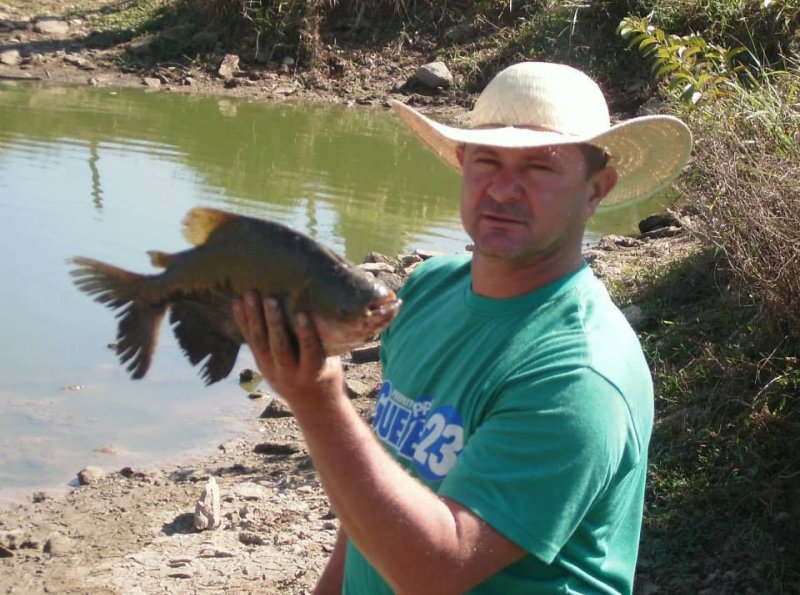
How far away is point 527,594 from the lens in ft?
7.78

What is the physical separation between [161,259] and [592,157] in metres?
0.91

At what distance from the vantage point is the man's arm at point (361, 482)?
2143mm

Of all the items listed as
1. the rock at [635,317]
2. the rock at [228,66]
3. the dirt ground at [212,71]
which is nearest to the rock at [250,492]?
the rock at [635,317]

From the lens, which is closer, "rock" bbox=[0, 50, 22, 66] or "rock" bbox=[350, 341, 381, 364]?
"rock" bbox=[350, 341, 381, 364]

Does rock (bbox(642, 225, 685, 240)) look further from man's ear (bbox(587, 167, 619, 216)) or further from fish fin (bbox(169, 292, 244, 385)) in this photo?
fish fin (bbox(169, 292, 244, 385))

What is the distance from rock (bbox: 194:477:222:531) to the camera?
17.9ft

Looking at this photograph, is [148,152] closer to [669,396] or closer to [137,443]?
[137,443]

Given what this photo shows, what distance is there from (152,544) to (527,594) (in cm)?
333

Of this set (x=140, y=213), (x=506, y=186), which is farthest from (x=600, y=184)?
(x=140, y=213)

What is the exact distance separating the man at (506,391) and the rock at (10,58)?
1565 cm

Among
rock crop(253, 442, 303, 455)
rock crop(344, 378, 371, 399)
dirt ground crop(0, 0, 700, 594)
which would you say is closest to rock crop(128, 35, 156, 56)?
dirt ground crop(0, 0, 700, 594)

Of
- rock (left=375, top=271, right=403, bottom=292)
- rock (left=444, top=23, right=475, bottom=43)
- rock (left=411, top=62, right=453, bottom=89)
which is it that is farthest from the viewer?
rock (left=444, top=23, right=475, bottom=43)

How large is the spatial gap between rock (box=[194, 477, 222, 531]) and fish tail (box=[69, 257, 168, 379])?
2.97m

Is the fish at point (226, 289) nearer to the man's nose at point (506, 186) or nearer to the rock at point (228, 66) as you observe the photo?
the man's nose at point (506, 186)
